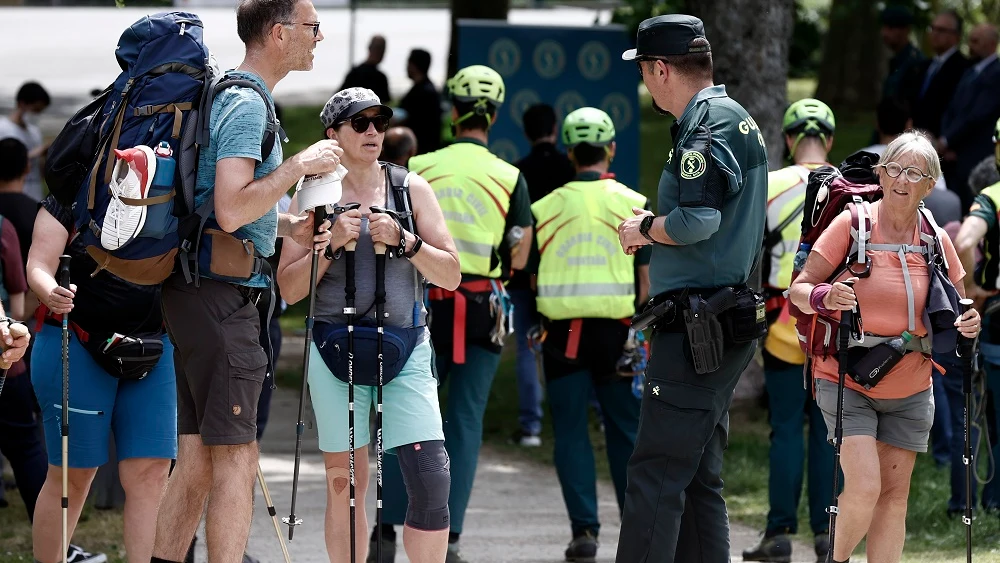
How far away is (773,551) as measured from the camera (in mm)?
7027

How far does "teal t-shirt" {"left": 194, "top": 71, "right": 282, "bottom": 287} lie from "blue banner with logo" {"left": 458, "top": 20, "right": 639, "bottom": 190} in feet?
22.7

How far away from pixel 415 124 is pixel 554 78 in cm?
239

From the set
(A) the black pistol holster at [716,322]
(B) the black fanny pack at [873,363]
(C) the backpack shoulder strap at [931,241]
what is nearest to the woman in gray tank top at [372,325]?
(A) the black pistol holster at [716,322]

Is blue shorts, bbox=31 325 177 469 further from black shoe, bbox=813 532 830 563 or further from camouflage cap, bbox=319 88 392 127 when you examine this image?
black shoe, bbox=813 532 830 563

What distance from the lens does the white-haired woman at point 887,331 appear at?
5.55 meters

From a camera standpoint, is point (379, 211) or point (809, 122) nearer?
point (379, 211)

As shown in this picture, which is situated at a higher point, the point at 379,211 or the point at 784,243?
the point at 379,211

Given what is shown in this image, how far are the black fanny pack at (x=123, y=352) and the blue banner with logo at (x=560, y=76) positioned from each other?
640cm

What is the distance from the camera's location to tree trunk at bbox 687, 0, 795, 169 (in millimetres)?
10172

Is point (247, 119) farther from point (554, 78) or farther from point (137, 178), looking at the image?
point (554, 78)

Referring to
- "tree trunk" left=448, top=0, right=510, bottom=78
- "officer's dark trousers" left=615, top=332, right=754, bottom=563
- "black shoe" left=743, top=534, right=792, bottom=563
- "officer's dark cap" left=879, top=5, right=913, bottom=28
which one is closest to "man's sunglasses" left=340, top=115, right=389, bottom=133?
"officer's dark trousers" left=615, top=332, right=754, bottom=563

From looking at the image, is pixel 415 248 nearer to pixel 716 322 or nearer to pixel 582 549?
pixel 716 322

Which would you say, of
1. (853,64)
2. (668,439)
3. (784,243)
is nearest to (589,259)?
(784,243)

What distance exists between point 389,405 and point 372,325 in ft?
1.05
